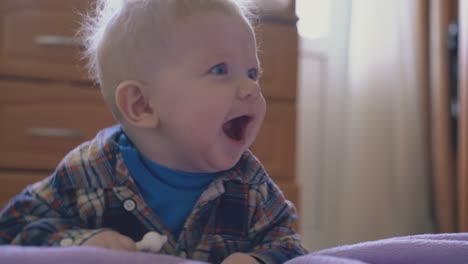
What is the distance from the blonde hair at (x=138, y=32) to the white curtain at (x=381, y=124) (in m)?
1.20

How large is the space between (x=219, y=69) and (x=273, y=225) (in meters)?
0.21

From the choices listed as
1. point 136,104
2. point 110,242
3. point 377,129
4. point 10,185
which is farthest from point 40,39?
point 377,129

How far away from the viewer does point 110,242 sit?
64cm

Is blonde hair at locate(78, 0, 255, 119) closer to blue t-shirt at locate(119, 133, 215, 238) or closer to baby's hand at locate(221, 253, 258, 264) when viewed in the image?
blue t-shirt at locate(119, 133, 215, 238)

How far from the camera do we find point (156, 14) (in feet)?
2.24

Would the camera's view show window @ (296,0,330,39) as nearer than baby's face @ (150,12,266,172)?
No

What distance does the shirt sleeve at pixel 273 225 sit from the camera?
0.70 metres

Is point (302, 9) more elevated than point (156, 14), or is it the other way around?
point (156, 14)

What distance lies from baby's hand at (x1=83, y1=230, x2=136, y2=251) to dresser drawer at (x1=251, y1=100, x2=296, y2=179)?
780 mm

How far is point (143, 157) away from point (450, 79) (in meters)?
1.26

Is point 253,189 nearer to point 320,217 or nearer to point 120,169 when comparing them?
point 120,169

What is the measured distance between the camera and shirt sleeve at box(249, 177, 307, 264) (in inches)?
27.6

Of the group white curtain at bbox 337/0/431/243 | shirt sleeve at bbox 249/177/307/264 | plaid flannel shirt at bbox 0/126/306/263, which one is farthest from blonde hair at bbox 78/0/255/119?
white curtain at bbox 337/0/431/243

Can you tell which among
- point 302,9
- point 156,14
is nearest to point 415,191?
point 302,9
